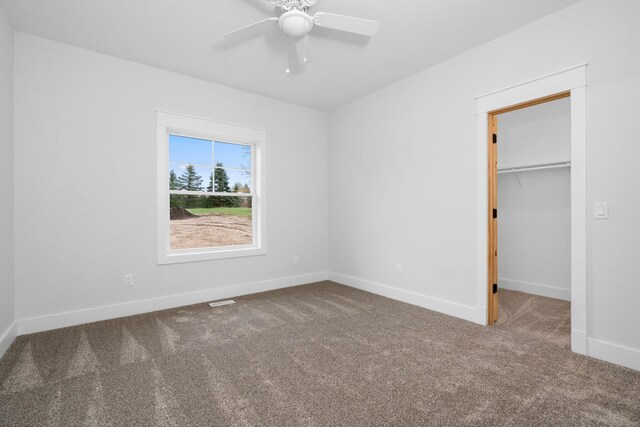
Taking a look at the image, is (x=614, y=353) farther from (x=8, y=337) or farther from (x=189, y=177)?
(x=8, y=337)

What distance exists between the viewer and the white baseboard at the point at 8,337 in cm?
238

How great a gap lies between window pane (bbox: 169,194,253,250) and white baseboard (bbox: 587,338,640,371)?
12.6 feet

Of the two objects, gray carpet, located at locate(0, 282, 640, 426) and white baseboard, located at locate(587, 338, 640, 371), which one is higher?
white baseboard, located at locate(587, 338, 640, 371)

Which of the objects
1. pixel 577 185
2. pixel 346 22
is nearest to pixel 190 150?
pixel 346 22

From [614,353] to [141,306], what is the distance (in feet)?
14.1

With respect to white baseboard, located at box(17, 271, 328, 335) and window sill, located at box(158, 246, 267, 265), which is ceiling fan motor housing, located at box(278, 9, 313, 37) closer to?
window sill, located at box(158, 246, 267, 265)

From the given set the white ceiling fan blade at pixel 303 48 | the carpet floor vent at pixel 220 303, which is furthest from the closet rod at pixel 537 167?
the carpet floor vent at pixel 220 303

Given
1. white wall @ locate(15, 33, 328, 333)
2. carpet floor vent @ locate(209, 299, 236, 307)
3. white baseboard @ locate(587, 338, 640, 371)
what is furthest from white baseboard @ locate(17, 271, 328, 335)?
white baseboard @ locate(587, 338, 640, 371)

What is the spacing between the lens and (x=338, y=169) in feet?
15.9

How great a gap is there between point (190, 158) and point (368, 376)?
11.1ft

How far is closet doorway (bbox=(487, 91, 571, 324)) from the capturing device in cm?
381

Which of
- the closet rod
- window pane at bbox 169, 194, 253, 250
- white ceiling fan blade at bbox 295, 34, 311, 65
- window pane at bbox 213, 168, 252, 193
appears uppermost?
white ceiling fan blade at bbox 295, 34, 311, 65

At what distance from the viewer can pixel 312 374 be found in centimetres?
208

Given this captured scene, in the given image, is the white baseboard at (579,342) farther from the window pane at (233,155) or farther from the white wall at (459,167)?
the window pane at (233,155)
